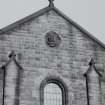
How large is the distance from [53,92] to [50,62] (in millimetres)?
2114

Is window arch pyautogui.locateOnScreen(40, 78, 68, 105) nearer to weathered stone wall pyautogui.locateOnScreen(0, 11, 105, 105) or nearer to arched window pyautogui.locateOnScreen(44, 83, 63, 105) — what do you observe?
arched window pyautogui.locateOnScreen(44, 83, 63, 105)

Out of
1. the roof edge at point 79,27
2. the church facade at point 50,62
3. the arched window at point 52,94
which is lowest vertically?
the arched window at point 52,94

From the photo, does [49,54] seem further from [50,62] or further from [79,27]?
[79,27]

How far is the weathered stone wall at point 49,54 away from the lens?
25.6 meters

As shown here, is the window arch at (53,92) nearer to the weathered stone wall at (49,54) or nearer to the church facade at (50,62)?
the church facade at (50,62)

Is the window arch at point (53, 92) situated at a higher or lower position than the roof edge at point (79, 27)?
lower

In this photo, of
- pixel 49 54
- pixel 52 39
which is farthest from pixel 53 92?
pixel 52 39

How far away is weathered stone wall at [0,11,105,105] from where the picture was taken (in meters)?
25.6

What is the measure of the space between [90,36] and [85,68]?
2564 mm

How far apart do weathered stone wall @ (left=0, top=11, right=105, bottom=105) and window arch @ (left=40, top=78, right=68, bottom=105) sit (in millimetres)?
299

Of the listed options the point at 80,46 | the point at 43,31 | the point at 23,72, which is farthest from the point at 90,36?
the point at 23,72

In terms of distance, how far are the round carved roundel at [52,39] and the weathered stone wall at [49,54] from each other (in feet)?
0.85

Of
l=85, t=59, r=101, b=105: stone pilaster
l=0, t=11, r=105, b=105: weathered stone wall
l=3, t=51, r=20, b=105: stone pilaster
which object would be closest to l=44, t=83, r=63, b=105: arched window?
l=0, t=11, r=105, b=105: weathered stone wall

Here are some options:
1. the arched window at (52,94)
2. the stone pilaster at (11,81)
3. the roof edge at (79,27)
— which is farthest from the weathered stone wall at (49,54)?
the arched window at (52,94)
